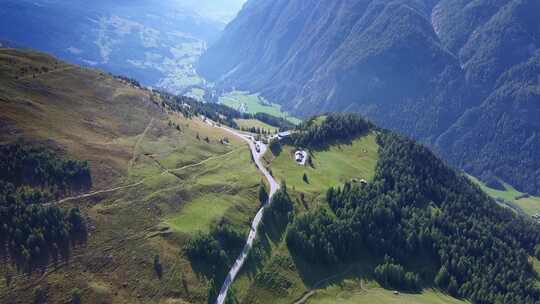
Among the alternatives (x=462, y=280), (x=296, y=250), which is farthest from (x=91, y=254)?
(x=462, y=280)

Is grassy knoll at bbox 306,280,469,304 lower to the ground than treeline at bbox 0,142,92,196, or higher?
lower

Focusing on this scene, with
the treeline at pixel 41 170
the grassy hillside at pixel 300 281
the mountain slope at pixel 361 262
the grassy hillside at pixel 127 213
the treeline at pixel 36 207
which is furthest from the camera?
the mountain slope at pixel 361 262

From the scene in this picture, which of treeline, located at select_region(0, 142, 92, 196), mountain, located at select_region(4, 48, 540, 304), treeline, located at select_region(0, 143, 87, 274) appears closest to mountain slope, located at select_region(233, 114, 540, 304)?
mountain, located at select_region(4, 48, 540, 304)

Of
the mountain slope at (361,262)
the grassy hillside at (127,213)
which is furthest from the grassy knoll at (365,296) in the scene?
the grassy hillside at (127,213)

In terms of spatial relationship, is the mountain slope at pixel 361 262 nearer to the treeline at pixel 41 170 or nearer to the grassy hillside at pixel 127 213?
the grassy hillside at pixel 127 213

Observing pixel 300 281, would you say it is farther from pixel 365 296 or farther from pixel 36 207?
pixel 36 207

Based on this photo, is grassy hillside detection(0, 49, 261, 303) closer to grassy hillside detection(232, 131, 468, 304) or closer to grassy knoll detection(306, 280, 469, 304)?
grassy hillside detection(232, 131, 468, 304)

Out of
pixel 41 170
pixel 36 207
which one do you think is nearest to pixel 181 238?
pixel 36 207

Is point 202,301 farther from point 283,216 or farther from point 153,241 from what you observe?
point 283,216
